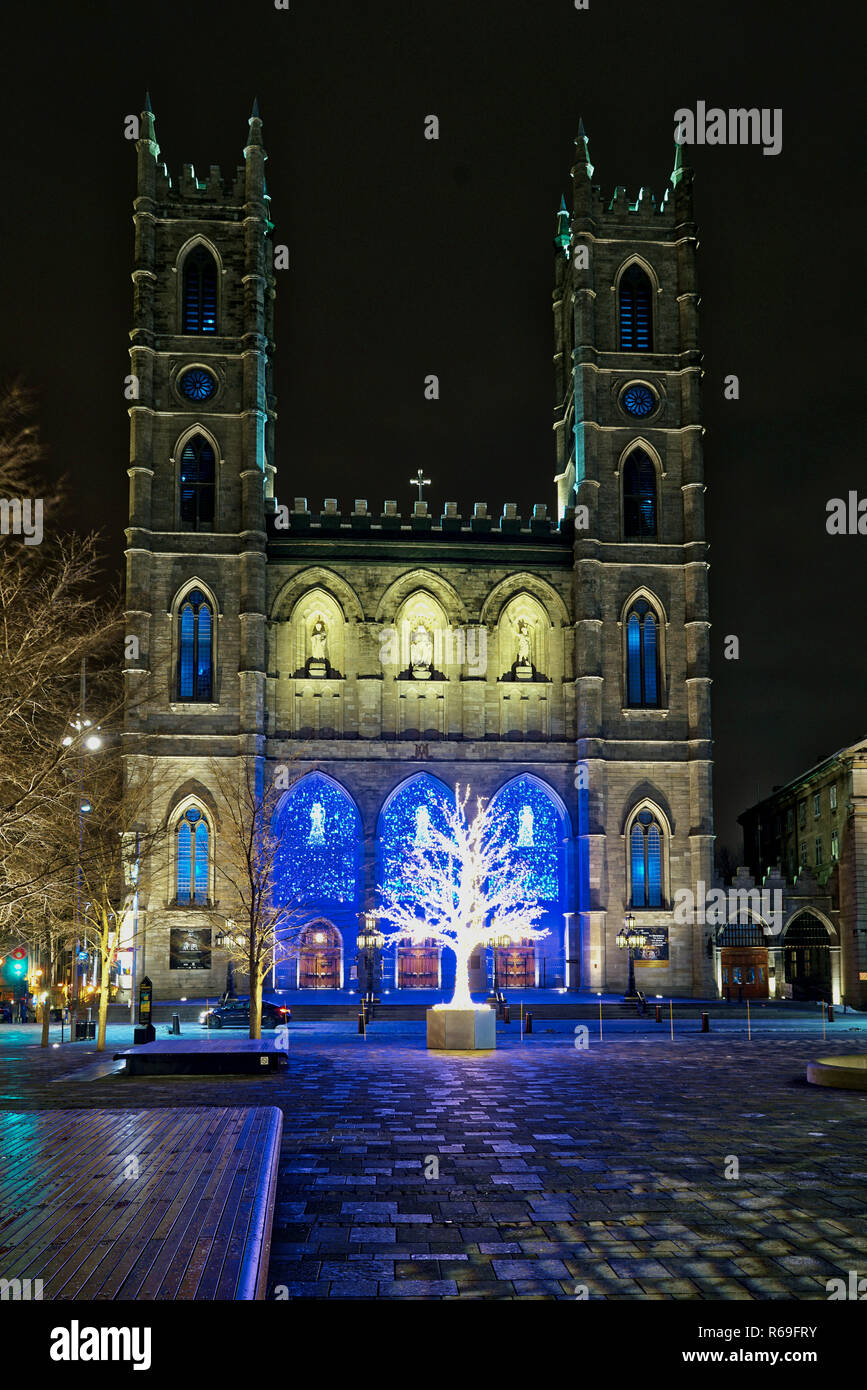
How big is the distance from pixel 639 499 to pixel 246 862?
24.7 metres

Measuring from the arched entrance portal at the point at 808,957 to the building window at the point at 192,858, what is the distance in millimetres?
22958

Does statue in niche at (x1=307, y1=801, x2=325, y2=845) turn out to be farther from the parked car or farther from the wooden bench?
the wooden bench

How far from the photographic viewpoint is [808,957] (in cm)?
5219

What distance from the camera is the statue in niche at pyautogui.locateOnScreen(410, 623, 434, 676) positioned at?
163 feet

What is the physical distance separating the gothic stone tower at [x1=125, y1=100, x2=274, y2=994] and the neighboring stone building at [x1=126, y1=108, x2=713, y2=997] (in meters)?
0.10

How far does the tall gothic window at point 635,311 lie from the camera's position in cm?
5253

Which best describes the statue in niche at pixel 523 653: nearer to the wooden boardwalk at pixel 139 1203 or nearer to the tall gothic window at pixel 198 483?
the tall gothic window at pixel 198 483

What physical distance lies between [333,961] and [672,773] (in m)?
15.5

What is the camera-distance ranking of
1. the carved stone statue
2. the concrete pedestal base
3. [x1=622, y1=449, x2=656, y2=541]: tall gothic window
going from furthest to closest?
[x1=622, y1=449, x2=656, y2=541]: tall gothic window, the carved stone statue, the concrete pedestal base

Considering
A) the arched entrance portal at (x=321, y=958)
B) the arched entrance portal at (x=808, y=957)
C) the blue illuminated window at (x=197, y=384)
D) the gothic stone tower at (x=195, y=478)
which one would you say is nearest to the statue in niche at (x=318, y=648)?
the gothic stone tower at (x=195, y=478)

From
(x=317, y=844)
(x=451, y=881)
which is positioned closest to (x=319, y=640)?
(x=317, y=844)

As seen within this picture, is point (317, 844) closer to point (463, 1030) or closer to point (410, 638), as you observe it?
point (410, 638)

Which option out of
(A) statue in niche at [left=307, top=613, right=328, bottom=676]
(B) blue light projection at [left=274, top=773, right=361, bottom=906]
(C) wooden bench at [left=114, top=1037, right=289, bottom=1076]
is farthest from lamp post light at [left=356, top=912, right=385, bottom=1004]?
(C) wooden bench at [left=114, top=1037, right=289, bottom=1076]
